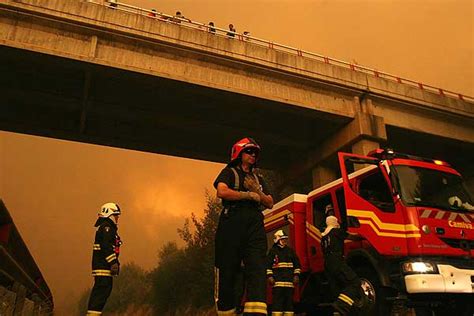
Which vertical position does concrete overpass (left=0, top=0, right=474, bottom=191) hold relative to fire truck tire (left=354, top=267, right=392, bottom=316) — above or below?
above

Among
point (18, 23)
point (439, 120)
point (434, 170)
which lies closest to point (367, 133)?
point (439, 120)

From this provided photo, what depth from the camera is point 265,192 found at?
156 inches

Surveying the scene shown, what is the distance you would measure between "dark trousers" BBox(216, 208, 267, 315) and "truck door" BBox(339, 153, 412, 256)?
344cm

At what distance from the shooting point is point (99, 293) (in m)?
5.80

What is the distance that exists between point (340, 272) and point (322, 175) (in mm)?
13750

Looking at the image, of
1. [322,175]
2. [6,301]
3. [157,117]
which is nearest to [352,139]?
[322,175]

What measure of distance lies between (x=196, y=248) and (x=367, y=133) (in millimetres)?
13971

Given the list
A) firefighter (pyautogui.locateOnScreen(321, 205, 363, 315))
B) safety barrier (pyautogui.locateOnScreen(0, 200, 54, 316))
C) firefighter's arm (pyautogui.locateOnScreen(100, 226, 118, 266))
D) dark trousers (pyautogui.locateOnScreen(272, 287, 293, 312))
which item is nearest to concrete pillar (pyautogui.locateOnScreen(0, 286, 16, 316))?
safety barrier (pyautogui.locateOnScreen(0, 200, 54, 316))

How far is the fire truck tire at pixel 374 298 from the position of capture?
6129 mm

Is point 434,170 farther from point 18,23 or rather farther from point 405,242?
point 18,23

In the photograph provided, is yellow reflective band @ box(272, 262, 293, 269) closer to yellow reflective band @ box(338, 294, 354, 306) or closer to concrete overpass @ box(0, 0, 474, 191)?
yellow reflective band @ box(338, 294, 354, 306)

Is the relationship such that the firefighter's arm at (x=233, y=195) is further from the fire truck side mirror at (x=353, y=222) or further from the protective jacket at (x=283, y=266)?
the protective jacket at (x=283, y=266)

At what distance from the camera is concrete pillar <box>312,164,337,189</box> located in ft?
64.1

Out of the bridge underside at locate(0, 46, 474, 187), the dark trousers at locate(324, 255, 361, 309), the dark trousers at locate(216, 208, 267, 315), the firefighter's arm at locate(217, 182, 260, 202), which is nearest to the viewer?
the dark trousers at locate(216, 208, 267, 315)
